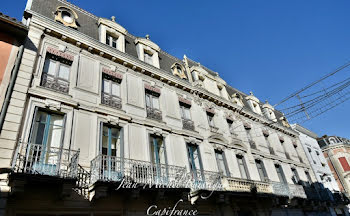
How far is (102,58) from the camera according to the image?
1095cm

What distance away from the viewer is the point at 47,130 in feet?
25.1

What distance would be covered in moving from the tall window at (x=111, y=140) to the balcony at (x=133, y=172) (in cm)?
36

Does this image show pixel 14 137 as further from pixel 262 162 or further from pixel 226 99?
pixel 262 162

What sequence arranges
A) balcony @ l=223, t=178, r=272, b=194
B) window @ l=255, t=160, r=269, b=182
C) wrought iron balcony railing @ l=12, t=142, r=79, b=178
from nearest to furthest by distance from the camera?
wrought iron balcony railing @ l=12, t=142, r=79, b=178 → balcony @ l=223, t=178, r=272, b=194 → window @ l=255, t=160, r=269, b=182

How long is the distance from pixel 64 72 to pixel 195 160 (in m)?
7.40

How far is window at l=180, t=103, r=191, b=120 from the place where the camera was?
13054mm

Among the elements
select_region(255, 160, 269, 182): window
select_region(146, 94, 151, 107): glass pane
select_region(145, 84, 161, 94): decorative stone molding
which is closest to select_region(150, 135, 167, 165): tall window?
select_region(146, 94, 151, 107): glass pane

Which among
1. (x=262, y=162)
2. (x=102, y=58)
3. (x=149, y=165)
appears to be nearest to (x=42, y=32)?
(x=102, y=58)

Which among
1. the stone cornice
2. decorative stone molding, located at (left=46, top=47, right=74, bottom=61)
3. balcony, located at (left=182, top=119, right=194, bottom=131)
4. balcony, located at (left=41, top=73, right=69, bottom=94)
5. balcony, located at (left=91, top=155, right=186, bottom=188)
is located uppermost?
the stone cornice

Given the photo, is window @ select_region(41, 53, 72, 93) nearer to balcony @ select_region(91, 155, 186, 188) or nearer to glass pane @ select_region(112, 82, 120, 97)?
glass pane @ select_region(112, 82, 120, 97)

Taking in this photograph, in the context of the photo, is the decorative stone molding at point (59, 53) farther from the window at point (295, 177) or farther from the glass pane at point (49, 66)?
the window at point (295, 177)

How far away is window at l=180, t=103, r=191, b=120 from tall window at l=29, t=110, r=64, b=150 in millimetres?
6680

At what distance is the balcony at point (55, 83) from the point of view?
848 cm

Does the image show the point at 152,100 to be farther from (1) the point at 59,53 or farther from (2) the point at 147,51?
(1) the point at 59,53
